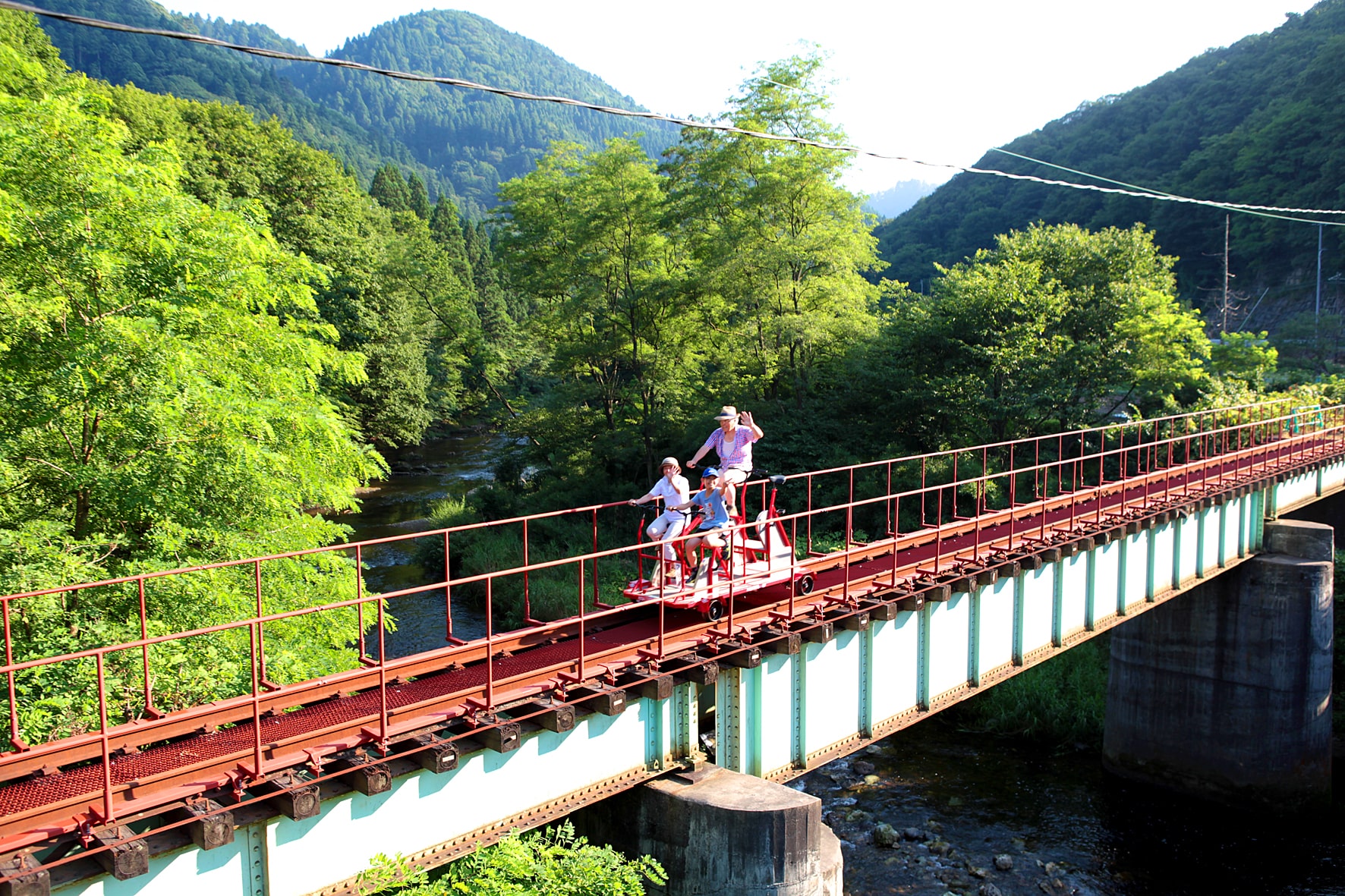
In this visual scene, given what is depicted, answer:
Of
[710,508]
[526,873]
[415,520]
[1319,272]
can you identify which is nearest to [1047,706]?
[710,508]

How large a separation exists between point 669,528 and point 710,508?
1.78ft

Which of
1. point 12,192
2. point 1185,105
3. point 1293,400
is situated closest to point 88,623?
point 12,192

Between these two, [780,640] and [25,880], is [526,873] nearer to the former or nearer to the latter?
[25,880]

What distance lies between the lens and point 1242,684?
2083 cm

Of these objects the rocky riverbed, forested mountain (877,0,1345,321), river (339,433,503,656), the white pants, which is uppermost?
forested mountain (877,0,1345,321)

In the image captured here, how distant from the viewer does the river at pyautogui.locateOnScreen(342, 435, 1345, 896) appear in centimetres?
1709

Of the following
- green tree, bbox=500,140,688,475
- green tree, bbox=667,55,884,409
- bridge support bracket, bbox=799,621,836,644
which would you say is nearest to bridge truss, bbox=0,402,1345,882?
bridge support bracket, bbox=799,621,836,644

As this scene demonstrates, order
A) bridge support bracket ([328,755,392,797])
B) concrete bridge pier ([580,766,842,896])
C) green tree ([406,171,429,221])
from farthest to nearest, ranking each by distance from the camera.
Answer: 1. green tree ([406,171,429,221])
2. concrete bridge pier ([580,766,842,896])
3. bridge support bracket ([328,755,392,797])

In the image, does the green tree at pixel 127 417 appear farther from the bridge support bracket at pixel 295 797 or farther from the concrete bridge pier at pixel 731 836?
the concrete bridge pier at pixel 731 836

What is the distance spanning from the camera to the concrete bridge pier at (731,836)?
28.1 feet

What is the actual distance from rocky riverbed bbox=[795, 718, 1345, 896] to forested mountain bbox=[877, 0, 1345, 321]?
150 feet

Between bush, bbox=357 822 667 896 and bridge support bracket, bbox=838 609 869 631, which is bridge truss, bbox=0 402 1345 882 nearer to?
bridge support bracket, bbox=838 609 869 631

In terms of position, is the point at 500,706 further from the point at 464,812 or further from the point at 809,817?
the point at 809,817

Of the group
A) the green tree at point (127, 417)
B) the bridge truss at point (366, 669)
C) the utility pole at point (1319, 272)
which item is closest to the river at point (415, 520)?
the green tree at point (127, 417)
